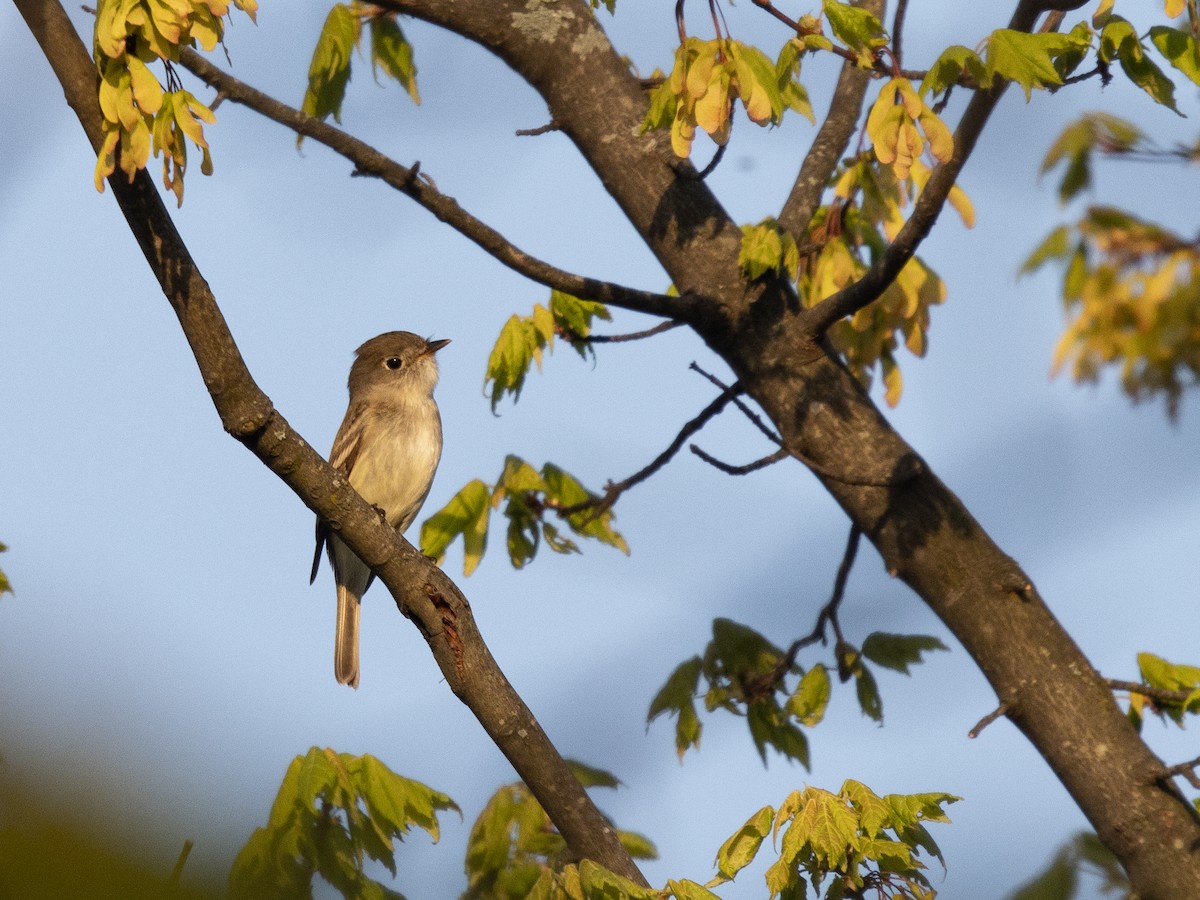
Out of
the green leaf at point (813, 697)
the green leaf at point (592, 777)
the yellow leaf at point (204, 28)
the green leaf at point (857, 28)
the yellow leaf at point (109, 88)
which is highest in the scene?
the green leaf at point (857, 28)

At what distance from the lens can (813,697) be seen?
244 inches

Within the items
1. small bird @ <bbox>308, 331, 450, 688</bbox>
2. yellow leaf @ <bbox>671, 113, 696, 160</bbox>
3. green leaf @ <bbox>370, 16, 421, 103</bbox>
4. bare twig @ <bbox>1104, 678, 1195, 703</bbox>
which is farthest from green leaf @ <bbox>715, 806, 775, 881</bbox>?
small bird @ <bbox>308, 331, 450, 688</bbox>

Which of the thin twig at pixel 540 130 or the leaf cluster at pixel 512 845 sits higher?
the thin twig at pixel 540 130

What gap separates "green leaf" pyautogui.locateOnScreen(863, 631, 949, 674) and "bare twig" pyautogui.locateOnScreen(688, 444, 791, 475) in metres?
1.30

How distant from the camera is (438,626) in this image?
169 inches

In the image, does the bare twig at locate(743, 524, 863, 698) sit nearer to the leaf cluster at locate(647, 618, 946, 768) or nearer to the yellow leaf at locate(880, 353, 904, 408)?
the leaf cluster at locate(647, 618, 946, 768)

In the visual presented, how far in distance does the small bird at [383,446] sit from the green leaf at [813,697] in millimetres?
3304

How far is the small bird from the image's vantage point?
8789 millimetres

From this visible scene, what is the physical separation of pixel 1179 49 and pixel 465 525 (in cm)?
386

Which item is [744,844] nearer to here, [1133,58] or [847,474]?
[847,474]

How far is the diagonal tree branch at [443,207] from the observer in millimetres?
4973

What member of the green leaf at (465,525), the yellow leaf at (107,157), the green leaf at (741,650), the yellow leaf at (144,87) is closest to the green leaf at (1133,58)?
the yellow leaf at (144,87)

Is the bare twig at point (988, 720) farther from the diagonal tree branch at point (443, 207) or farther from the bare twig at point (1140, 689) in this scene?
the diagonal tree branch at point (443, 207)

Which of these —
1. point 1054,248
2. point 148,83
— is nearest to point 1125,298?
point 1054,248
